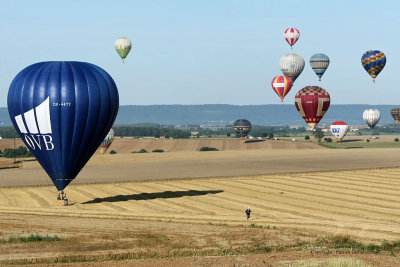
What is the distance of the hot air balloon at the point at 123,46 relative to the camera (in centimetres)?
12512

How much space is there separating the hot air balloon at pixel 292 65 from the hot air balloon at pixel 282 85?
53.2 inches

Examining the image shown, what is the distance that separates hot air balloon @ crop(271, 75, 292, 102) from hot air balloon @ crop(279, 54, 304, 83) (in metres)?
1.35

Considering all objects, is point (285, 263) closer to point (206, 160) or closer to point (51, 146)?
point (51, 146)

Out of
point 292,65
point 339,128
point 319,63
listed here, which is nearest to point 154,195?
point 292,65

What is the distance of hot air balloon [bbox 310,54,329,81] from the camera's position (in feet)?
412

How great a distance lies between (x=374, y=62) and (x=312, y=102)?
75.9ft

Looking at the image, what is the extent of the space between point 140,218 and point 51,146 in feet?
31.1

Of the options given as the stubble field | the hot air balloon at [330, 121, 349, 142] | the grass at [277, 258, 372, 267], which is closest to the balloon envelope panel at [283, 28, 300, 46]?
the stubble field

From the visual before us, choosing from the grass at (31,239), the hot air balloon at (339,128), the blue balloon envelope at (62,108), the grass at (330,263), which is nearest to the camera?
the grass at (330,263)

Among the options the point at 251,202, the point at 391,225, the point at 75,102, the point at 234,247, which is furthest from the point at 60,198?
the point at 391,225

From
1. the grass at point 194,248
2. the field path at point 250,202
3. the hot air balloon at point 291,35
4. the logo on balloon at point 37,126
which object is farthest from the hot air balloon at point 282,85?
the grass at point 194,248

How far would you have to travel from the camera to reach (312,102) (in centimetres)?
10788

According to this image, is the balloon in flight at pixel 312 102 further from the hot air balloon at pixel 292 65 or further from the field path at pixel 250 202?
the field path at pixel 250 202

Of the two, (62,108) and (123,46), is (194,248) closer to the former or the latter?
(62,108)
